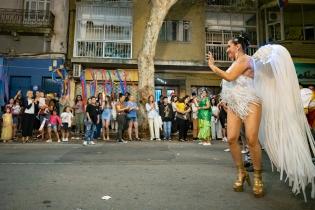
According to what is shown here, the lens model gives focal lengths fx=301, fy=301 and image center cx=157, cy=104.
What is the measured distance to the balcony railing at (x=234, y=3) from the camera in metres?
20.8

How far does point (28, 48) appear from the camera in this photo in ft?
64.5

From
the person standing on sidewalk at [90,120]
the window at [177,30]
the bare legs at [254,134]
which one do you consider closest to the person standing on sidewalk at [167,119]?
the person standing on sidewalk at [90,120]

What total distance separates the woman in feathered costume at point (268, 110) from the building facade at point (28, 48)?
1755 centimetres

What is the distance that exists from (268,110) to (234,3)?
1891 cm

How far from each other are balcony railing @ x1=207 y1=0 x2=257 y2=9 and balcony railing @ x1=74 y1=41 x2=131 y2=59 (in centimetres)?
686

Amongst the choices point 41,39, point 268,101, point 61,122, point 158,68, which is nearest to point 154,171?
point 268,101

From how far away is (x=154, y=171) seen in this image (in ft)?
17.2

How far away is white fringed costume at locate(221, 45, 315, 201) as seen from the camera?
3682mm

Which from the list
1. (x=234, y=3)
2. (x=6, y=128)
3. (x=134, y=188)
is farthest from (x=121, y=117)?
(x=234, y=3)

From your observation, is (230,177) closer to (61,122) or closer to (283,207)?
(283,207)

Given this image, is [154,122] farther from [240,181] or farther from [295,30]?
[295,30]

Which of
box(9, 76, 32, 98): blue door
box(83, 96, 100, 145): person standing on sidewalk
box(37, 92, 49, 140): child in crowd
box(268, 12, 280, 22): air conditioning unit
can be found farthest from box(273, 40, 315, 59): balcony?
box(9, 76, 32, 98): blue door

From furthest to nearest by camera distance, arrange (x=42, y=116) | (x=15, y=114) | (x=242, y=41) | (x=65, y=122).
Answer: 1. (x=42, y=116)
2. (x=15, y=114)
3. (x=65, y=122)
4. (x=242, y=41)

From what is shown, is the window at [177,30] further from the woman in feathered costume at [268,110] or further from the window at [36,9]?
the woman in feathered costume at [268,110]
